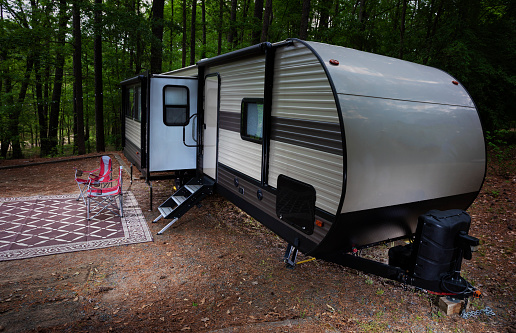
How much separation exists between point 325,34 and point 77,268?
10.3 m

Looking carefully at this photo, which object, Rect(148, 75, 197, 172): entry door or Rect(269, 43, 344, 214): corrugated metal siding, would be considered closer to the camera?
Rect(269, 43, 344, 214): corrugated metal siding

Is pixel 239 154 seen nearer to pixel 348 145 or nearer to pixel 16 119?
pixel 348 145

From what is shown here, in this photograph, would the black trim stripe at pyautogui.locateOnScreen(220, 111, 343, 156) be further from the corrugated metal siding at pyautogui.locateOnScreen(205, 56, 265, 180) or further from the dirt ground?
the dirt ground

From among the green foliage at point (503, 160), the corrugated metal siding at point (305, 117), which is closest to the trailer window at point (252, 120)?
the corrugated metal siding at point (305, 117)

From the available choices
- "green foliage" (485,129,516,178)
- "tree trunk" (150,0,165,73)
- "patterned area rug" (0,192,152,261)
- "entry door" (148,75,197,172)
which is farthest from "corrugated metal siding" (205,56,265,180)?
"tree trunk" (150,0,165,73)

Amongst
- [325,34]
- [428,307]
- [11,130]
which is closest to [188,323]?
[428,307]

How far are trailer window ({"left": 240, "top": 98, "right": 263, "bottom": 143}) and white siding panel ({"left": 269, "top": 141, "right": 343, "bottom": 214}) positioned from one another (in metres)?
0.48

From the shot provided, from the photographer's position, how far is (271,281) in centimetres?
420

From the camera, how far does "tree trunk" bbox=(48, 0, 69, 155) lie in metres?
13.3

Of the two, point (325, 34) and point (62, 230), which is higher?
point (325, 34)

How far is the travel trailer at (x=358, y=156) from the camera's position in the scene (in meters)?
3.09

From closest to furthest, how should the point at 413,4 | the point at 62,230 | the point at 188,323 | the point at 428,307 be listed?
the point at 188,323 < the point at 428,307 < the point at 62,230 < the point at 413,4

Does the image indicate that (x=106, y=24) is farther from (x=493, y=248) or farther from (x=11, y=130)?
(x=493, y=248)

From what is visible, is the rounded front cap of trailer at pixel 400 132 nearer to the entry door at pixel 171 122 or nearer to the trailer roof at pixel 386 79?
the trailer roof at pixel 386 79
